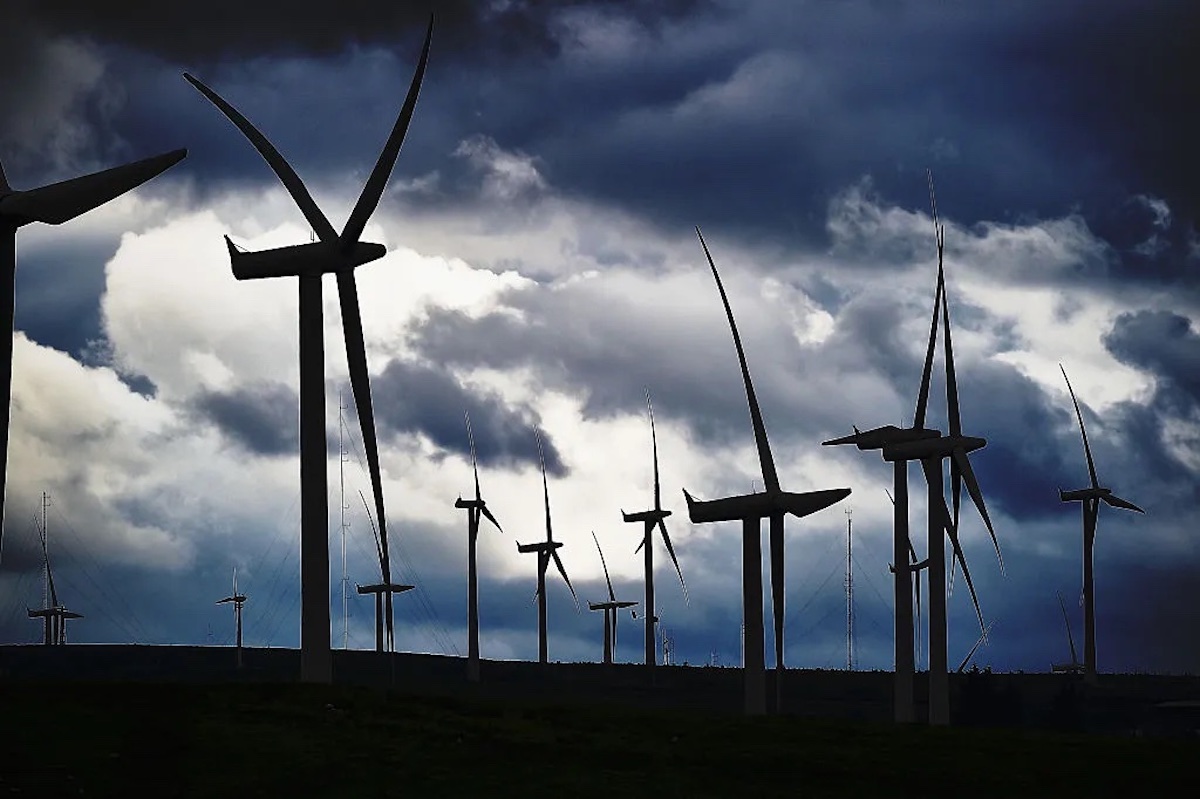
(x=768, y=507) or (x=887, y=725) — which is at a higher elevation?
(x=768, y=507)

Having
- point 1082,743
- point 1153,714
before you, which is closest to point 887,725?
point 1082,743

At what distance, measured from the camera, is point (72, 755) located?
69.4m

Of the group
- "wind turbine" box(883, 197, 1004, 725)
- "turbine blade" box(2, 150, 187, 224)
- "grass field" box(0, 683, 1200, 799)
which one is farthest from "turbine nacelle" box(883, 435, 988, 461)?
"turbine blade" box(2, 150, 187, 224)

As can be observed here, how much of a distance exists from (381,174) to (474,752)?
32.6 m

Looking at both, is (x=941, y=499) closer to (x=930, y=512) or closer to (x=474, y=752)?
(x=930, y=512)

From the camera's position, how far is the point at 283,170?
96875 millimetres

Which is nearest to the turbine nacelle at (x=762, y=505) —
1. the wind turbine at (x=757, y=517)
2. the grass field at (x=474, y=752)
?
the wind turbine at (x=757, y=517)

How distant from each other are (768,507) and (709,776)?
40.0 metres

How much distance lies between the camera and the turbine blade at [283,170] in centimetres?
9581

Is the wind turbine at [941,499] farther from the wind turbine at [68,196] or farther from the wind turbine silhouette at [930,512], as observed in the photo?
the wind turbine at [68,196]

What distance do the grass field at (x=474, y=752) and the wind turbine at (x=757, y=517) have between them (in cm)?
1555

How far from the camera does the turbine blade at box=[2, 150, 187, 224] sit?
77.4 m

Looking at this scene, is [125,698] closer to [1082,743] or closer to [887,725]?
[887,725]

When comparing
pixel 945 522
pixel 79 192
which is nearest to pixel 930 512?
pixel 945 522
